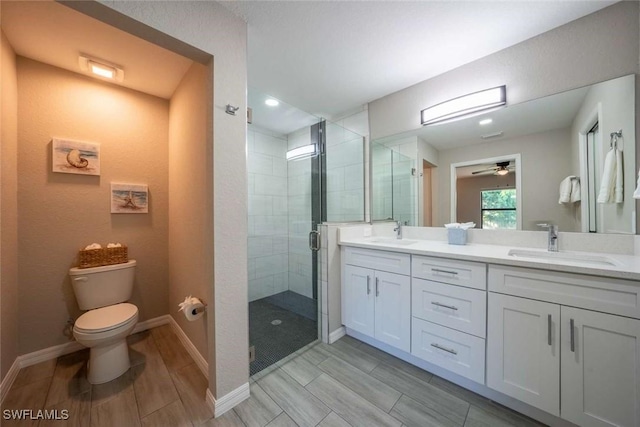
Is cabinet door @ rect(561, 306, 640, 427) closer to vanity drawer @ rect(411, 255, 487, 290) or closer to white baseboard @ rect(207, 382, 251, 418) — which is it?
vanity drawer @ rect(411, 255, 487, 290)

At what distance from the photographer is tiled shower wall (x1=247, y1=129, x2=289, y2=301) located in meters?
1.92

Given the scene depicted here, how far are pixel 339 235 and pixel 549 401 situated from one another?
1.53 meters

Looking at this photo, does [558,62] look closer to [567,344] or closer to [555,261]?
[555,261]

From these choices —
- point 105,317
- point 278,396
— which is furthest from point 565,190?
point 105,317

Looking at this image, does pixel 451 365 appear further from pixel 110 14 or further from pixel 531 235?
pixel 110 14

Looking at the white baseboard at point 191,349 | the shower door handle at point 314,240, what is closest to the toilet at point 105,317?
the white baseboard at point 191,349

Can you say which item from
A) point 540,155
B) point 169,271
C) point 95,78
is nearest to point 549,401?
point 540,155

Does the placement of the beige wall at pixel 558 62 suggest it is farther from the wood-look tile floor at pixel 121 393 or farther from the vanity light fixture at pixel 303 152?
the wood-look tile floor at pixel 121 393

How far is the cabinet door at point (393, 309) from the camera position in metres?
1.62

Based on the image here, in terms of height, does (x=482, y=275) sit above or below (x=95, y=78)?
below

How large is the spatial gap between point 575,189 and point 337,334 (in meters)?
2.04

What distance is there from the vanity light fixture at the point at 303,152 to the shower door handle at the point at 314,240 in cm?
78

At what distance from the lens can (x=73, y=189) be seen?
180 centimetres

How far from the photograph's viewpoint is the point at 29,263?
164 centimetres
